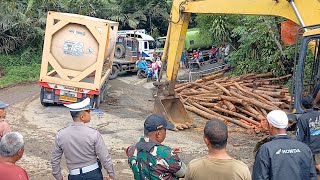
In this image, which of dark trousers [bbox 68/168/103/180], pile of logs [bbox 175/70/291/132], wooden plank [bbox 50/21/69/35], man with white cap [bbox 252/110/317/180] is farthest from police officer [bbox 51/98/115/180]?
wooden plank [bbox 50/21/69/35]

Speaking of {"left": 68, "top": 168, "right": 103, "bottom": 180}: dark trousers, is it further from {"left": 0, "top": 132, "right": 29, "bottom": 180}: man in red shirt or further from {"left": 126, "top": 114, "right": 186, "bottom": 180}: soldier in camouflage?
{"left": 0, "top": 132, "right": 29, "bottom": 180}: man in red shirt

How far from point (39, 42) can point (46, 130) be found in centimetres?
1538

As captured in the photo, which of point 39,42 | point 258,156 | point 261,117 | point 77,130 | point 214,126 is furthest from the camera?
point 39,42

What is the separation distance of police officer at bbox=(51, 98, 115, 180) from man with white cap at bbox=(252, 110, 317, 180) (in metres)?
1.89

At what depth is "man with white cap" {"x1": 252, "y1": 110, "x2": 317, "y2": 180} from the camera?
4.20m

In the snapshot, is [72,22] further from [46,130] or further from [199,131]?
[199,131]

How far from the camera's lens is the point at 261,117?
515 inches

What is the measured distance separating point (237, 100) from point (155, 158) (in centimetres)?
1057

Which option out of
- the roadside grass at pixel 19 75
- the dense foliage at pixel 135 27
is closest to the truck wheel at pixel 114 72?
the roadside grass at pixel 19 75

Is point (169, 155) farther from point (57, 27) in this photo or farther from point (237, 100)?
point (57, 27)

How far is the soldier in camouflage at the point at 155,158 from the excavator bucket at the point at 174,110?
25.6 feet

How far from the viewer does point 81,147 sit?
16.5 ft

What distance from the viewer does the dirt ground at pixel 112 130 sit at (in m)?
9.45

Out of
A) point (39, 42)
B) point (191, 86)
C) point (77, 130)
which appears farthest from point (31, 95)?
point (77, 130)
